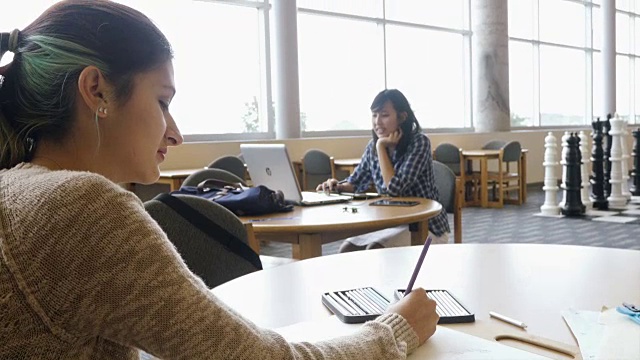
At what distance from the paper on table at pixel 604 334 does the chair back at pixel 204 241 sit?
0.97 metres

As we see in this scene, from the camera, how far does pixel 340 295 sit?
4.05 feet

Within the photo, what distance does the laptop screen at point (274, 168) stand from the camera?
284 centimetres

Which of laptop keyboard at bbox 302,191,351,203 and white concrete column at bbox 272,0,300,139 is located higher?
white concrete column at bbox 272,0,300,139

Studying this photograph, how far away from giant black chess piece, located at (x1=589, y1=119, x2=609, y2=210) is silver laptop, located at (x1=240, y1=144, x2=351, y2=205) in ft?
16.3

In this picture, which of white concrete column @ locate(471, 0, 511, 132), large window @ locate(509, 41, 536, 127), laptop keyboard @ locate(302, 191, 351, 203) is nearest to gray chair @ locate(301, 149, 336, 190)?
laptop keyboard @ locate(302, 191, 351, 203)

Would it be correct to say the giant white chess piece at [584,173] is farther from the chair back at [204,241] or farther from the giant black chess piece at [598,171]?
the chair back at [204,241]

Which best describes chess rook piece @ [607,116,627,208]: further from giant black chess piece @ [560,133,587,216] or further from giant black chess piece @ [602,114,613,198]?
giant black chess piece @ [560,133,587,216]

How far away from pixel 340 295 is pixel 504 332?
0.33 meters

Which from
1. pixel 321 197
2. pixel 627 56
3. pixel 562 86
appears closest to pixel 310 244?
pixel 321 197

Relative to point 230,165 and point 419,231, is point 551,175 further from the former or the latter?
point 419,231

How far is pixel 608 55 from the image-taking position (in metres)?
12.3

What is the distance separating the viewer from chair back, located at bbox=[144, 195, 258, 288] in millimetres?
1699

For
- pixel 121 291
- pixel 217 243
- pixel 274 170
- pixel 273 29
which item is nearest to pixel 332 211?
A: pixel 274 170

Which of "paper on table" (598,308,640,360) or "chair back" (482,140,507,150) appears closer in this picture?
"paper on table" (598,308,640,360)
